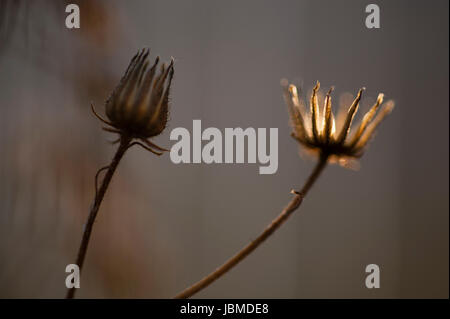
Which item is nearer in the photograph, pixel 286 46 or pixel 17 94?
pixel 17 94

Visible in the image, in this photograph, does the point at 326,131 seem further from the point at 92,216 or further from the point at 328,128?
the point at 92,216

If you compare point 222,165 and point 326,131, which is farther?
point 222,165

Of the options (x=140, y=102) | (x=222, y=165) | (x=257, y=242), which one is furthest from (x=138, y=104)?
(x=222, y=165)

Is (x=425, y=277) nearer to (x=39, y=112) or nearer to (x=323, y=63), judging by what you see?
(x=323, y=63)

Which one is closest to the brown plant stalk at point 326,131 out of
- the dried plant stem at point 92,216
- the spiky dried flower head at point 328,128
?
the spiky dried flower head at point 328,128
